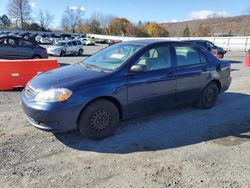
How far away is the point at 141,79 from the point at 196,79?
1.64 metres

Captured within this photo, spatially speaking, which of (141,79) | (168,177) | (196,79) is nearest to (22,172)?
(168,177)

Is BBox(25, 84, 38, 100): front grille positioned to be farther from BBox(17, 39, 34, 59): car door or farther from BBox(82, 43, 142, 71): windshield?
BBox(17, 39, 34, 59): car door

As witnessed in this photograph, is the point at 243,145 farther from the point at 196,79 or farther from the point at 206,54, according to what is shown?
the point at 206,54

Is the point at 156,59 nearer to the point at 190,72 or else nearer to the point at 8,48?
the point at 190,72

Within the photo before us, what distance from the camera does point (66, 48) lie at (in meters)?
24.4

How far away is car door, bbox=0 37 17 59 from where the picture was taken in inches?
602

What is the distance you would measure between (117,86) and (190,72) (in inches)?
77.7

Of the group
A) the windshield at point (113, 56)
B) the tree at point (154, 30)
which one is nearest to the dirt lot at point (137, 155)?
the windshield at point (113, 56)

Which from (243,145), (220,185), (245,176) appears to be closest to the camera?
(220,185)

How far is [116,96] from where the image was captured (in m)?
4.83

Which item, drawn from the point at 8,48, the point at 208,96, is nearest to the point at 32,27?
the point at 8,48

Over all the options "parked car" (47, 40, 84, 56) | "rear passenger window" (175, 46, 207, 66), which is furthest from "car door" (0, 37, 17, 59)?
"rear passenger window" (175, 46, 207, 66)

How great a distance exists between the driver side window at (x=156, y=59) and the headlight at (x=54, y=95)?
1.48m

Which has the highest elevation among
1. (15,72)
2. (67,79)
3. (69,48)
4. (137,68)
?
(137,68)
